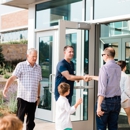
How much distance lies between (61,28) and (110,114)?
79.1 inches

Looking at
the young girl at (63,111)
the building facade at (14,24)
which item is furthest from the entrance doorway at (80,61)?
the building facade at (14,24)

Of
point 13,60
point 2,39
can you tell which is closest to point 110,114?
point 13,60

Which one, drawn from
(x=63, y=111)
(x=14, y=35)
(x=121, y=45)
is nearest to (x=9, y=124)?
(x=63, y=111)

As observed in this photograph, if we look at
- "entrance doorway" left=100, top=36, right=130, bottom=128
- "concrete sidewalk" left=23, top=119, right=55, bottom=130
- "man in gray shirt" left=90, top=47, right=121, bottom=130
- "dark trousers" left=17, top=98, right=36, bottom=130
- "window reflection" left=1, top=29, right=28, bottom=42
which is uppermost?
"window reflection" left=1, top=29, right=28, bottom=42

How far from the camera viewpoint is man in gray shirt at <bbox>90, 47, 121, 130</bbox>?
14.1 ft

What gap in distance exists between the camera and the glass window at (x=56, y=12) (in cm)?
670

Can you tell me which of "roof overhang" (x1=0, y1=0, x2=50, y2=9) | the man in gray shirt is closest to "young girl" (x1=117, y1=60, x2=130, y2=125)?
the man in gray shirt

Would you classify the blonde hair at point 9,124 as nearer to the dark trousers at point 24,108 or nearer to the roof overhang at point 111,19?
the dark trousers at point 24,108

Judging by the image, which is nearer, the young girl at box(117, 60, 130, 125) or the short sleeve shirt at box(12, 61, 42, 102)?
the short sleeve shirt at box(12, 61, 42, 102)

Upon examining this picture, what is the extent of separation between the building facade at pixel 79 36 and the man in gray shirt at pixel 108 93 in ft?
4.95

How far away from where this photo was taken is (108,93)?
14.4ft

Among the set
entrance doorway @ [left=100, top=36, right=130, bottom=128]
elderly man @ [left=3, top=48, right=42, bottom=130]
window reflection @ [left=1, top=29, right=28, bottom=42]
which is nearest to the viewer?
elderly man @ [left=3, top=48, right=42, bottom=130]

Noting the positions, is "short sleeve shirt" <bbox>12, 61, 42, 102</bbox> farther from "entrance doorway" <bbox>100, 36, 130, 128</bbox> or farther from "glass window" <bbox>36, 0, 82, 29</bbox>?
"entrance doorway" <bbox>100, 36, 130, 128</bbox>

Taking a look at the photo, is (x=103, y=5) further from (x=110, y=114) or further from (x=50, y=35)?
(x=110, y=114)
